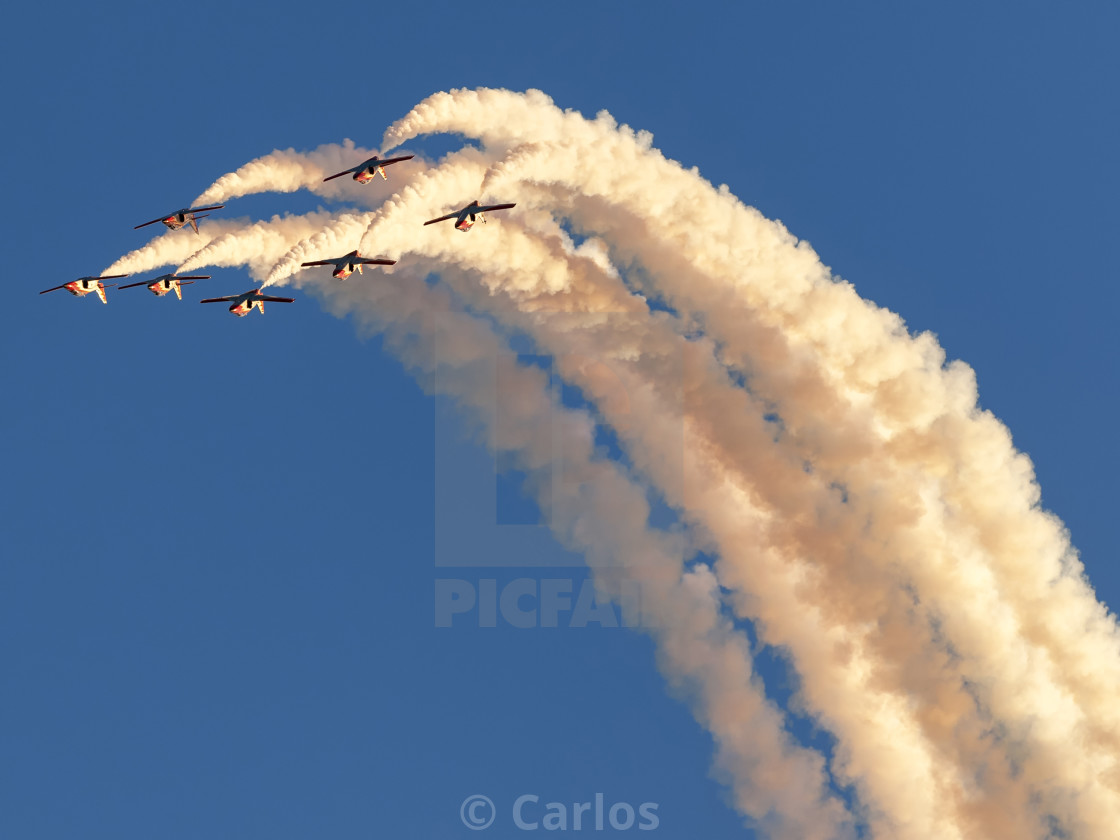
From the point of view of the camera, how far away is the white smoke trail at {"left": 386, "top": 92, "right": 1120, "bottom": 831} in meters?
101

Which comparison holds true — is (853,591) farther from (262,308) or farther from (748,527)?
(262,308)

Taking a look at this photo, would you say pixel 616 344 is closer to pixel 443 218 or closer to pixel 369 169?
pixel 443 218

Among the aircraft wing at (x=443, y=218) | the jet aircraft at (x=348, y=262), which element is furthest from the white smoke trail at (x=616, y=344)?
the jet aircraft at (x=348, y=262)

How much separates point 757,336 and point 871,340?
20.8ft

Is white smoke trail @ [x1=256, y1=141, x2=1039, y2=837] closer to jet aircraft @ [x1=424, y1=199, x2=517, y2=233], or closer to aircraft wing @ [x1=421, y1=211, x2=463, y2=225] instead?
aircraft wing @ [x1=421, y1=211, x2=463, y2=225]

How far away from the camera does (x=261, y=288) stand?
95.2m

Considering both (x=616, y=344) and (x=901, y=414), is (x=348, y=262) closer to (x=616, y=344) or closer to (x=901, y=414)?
(x=616, y=344)

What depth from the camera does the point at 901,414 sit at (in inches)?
4139

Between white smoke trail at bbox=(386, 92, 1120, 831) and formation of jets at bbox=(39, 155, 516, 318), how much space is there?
4.16 m

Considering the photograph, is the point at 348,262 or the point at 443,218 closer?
the point at 348,262

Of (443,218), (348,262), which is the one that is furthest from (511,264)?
(348,262)

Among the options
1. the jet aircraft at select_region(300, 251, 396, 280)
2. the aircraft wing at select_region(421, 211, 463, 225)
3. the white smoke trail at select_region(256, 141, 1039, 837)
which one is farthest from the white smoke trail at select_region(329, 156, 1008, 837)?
the jet aircraft at select_region(300, 251, 396, 280)

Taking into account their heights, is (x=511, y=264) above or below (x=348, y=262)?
above

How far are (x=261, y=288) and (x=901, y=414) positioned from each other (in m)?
35.7
